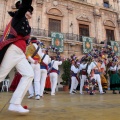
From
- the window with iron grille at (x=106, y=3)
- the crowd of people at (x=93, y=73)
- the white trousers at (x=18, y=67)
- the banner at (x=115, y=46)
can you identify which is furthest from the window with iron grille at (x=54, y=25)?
the white trousers at (x=18, y=67)

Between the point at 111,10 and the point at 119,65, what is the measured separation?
522 inches

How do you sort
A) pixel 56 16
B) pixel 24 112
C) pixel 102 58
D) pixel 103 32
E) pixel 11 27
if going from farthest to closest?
pixel 103 32 → pixel 56 16 → pixel 102 58 → pixel 11 27 → pixel 24 112

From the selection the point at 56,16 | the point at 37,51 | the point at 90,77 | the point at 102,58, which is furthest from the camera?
the point at 56,16

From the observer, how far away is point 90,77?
8156 millimetres

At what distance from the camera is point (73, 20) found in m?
18.0

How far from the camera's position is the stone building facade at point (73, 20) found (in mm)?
15930

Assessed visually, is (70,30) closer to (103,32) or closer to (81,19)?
(81,19)

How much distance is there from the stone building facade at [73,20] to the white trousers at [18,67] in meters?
12.8

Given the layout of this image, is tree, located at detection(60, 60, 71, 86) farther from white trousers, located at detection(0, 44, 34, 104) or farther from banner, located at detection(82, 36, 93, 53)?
white trousers, located at detection(0, 44, 34, 104)

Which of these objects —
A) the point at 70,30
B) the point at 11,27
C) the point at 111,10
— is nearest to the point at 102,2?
the point at 111,10

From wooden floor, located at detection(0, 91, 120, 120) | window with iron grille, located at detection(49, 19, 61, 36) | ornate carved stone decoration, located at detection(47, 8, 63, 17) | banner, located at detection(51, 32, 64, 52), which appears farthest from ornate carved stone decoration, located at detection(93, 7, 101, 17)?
wooden floor, located at detection(0, 91, 120, 120)

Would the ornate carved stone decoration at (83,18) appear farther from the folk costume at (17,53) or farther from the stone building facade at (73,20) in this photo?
the folk costume at (17,53)

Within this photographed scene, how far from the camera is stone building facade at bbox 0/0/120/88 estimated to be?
627 inches

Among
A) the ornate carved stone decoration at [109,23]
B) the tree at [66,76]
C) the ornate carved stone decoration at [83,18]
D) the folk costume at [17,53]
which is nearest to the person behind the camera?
the folk costume at [17,53]
